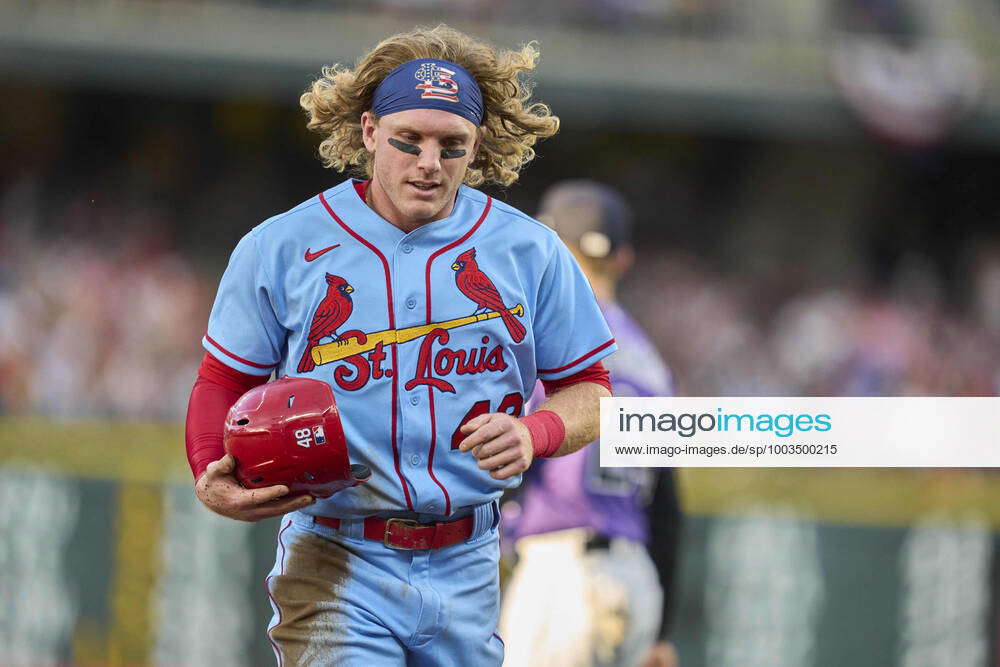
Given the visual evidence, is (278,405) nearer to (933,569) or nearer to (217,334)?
(217,334)

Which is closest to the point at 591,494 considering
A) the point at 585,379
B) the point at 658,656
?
the point at 658,656

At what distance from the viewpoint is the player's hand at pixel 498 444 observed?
2.57 meters

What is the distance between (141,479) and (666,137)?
292 inches

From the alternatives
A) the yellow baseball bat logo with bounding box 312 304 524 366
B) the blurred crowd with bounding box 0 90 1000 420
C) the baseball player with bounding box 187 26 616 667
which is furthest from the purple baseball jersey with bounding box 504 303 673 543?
the blurred crowd with bounding box 0 90 1000 420

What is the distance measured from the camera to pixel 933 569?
6.08m

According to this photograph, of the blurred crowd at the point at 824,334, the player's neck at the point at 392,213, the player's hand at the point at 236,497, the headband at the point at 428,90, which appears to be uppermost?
the blurred crowd at the point at 824,334

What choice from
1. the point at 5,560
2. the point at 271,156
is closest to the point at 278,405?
the point at 5,560

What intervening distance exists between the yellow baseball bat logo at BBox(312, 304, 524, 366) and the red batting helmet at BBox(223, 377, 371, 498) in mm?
120

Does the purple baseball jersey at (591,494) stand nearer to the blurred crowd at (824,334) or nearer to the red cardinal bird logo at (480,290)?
the red cardinal bird logo at (480,290)

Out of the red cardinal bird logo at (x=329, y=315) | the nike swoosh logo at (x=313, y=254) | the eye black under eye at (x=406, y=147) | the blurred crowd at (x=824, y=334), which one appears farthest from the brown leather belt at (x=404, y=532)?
the blurred crowd at (x=824, y=334)

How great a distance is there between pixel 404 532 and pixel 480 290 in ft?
1.59

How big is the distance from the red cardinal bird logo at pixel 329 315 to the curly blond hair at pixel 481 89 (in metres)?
0.38

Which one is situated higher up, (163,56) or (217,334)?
(163,56)

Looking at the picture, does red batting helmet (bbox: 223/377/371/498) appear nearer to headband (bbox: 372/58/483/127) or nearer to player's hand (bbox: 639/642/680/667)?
headband (bbox: 372/58/483/127)
